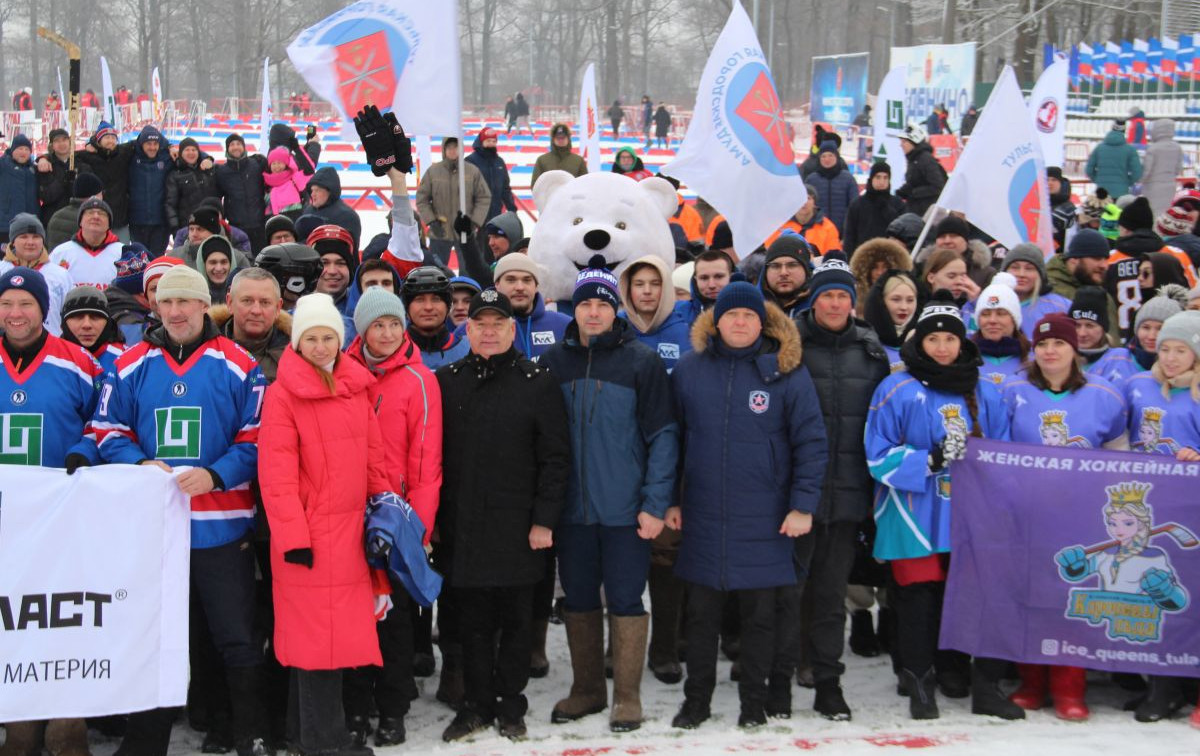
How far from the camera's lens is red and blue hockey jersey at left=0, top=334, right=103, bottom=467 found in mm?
4553

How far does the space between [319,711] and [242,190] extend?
983 centimetres

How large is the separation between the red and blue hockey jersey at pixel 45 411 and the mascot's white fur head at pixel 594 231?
255 cm

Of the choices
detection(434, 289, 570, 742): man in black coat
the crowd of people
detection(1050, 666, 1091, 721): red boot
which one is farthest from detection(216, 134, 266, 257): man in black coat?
detection(1050, 666, 1091, 721): red boot

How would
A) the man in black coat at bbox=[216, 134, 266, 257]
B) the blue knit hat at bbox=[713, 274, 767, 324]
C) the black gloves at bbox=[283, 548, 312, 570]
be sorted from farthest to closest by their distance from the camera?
1. the man in black coat at bbox=[216, 134, 266, 257]
2. the blue knit hat at bbox=[713, 274, 767, 324]
3. the black gloves at bbox=[283, 548, 312, 570]

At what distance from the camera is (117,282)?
664 centimetres

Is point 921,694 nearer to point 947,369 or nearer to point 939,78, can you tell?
point 947,369

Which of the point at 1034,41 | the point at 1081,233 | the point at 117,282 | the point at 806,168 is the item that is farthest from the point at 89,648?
the point at 1034,41

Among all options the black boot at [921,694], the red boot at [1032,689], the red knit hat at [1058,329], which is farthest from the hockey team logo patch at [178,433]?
the red boot at [1032,689]

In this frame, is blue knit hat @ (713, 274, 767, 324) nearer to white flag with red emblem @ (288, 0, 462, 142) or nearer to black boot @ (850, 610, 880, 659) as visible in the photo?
black boot @ (850, 610, 880, 659)

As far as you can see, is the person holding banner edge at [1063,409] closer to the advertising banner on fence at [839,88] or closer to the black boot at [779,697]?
the black boot at [779,697]

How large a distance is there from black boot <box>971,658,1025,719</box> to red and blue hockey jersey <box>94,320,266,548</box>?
303cm

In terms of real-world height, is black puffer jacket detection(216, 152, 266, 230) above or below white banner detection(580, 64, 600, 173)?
below

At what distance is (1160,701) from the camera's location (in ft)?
16.8

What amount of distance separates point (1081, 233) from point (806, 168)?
23.8 ft
